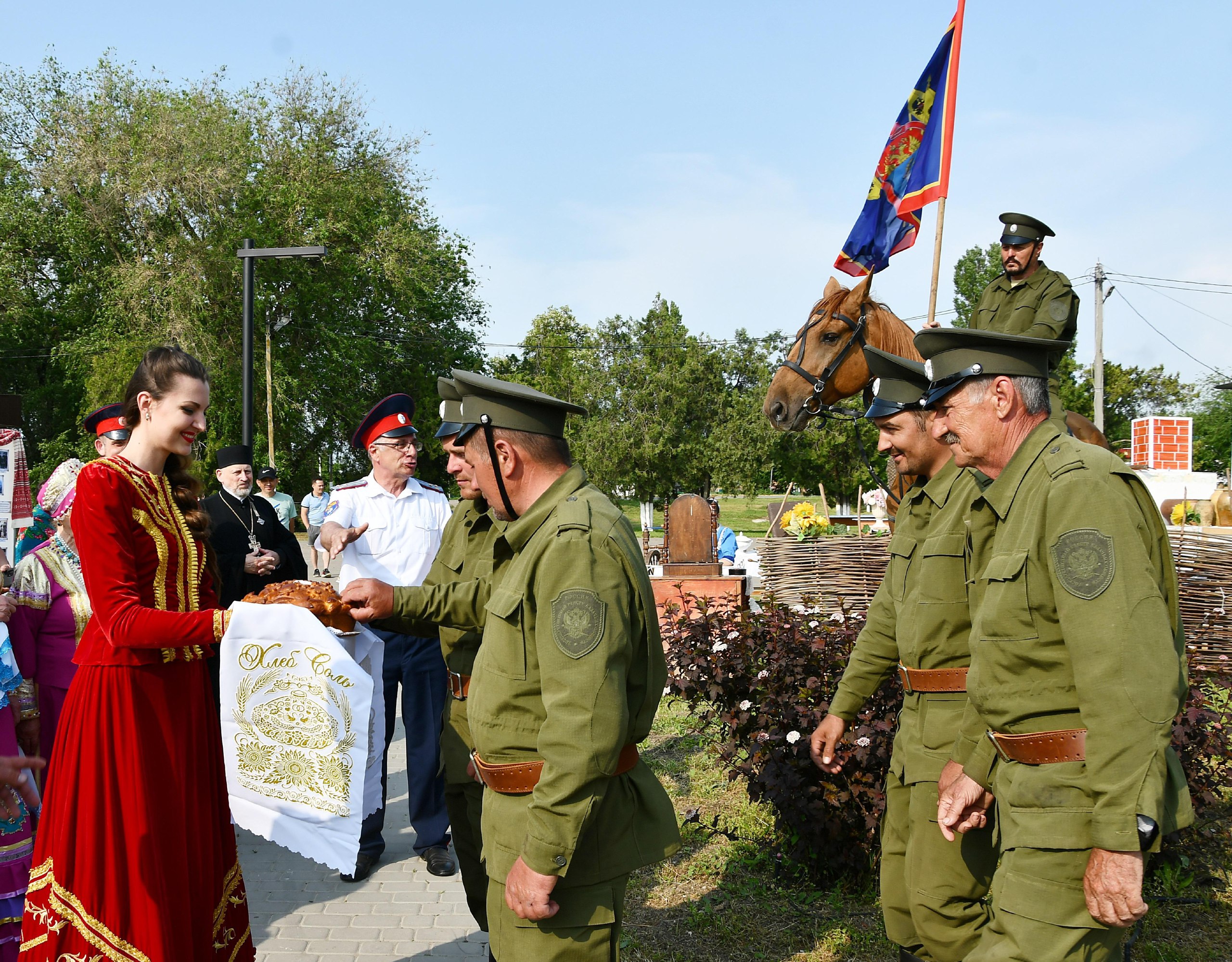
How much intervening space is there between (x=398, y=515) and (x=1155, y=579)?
4.07 m

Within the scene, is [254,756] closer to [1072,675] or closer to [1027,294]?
[1072,675]

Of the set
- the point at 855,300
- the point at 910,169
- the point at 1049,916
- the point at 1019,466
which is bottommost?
the point at 1049,916

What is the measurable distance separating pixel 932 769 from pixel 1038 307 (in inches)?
137

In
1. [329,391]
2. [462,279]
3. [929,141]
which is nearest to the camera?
[929,141]

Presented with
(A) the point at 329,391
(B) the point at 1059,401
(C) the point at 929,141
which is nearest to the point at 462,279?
(A) the point at 329,391

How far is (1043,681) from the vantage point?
245cm

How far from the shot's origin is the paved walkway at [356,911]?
426 cm

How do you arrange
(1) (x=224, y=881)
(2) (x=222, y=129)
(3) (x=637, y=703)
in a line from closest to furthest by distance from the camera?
(3) (x=637, y=703), (1) (x=224, y=881), (2) (x=222, y=129)

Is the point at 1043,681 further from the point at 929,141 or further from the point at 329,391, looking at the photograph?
the point at 329,391

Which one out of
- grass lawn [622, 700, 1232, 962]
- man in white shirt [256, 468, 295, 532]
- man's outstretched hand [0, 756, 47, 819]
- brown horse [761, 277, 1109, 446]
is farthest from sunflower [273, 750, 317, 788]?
man in white shirt [256, 468, 295, 532]

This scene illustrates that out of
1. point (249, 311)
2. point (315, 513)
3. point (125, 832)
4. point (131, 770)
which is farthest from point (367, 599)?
point (315, 513)

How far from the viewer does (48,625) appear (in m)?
4.41

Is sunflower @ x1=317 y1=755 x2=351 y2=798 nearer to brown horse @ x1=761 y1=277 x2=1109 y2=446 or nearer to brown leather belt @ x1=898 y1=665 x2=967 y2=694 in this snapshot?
brown leather belt @ x1=898 y1=665 x2=967 y2=694

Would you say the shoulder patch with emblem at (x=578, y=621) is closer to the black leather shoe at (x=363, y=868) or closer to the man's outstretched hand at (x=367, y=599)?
the man's outstretched hand at (x=367, y=599)
